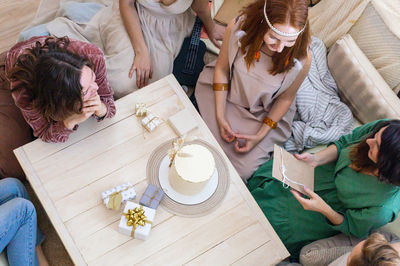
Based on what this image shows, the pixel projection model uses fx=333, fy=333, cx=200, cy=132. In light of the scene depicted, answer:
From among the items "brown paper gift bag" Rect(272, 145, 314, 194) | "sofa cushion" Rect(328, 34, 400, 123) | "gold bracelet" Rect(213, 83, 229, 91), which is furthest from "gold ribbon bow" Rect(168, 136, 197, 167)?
"sofa cushion" Rect(328, 34, 400, 123)

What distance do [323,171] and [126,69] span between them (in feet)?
3.85

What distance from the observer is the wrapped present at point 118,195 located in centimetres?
123

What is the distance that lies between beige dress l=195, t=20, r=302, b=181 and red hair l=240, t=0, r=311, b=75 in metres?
0.06

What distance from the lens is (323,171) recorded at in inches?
65.6

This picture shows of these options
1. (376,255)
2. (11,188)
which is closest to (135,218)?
(11,188)

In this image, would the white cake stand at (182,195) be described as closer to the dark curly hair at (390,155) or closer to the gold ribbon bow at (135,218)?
the gold ribbon bow at (135,218)

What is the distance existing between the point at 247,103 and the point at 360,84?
0.61 meters

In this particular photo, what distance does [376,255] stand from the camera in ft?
3.21

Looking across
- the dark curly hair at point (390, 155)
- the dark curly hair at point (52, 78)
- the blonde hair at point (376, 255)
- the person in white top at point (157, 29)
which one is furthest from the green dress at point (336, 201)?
the dark curly hair at point (52, 78)

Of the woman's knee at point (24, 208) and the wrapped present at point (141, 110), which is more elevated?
the wrapped present at point (141, 110)

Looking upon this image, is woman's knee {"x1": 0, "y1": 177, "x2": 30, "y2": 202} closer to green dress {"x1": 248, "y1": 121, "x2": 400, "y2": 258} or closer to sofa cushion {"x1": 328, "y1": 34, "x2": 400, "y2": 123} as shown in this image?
green dress {"x1": 248, "y1": 121, "x2": 400, "y2": 258}

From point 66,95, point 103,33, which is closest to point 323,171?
point 66,95

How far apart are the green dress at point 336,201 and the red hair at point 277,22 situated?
0.47 m

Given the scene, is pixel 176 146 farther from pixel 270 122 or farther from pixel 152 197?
pixel 270 122
